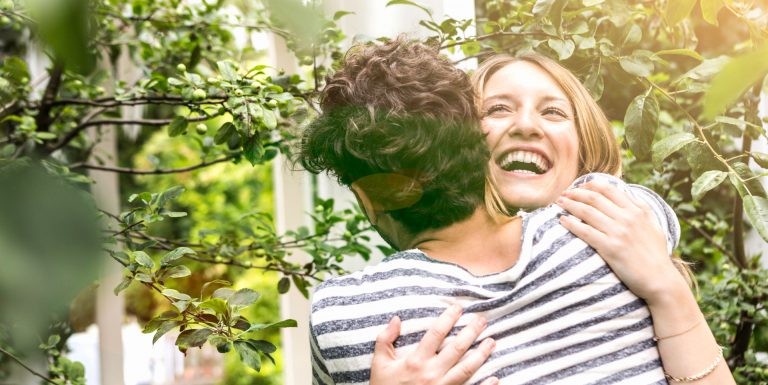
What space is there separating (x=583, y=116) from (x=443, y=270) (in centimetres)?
49

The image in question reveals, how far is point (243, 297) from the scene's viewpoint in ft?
3.64

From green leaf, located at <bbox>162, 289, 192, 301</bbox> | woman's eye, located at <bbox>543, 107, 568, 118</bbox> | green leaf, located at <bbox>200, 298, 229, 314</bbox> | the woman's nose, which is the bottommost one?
green leaf, located at <bbox>200, 298, 229, 314</bbox>

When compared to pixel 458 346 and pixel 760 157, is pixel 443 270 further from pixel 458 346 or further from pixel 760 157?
pixel 760 157

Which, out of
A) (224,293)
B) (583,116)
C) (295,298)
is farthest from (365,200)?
(295,298)

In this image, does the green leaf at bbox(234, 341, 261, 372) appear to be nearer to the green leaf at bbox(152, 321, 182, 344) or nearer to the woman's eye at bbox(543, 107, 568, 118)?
the green leaf at bbox(152, 321, 182, 344)

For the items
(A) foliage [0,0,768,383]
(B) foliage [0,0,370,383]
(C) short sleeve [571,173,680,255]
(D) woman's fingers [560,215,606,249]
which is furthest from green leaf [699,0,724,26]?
(C) short sleeve [571,173,680,255]

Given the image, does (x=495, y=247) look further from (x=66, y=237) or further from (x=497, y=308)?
(x=66, y=237)

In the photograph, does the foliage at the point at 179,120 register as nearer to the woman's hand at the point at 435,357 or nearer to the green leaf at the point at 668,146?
the woman's hand at the point at 435,357

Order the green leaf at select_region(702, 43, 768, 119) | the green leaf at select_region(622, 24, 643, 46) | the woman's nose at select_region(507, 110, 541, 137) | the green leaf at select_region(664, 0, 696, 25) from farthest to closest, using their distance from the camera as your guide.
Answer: the green leaf at select_region(622, 24, 643, 46)
the woman's nose at select_region(507, 110, 541, 137)
the green leaf at select_region(664, 0, 696, 25)
the green leaf at select_region(702, 43, 768, 119)

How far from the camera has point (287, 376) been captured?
238cm

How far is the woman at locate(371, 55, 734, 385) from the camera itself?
976 mm

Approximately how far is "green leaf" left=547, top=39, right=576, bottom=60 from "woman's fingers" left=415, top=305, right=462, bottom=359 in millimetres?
567

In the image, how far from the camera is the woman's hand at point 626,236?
98 centimetres

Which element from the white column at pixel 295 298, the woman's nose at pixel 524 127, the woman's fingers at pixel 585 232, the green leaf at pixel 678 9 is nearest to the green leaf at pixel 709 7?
the green leaf at pixel 678 9
